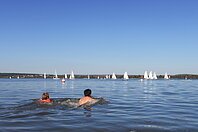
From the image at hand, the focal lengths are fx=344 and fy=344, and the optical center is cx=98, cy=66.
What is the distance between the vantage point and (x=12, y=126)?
624 inches

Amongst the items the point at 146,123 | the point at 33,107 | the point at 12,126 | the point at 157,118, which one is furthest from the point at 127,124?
the point at 33,107

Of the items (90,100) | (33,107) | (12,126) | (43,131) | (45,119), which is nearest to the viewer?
(43,131)

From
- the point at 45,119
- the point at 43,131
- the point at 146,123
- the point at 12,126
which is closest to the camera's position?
the point at 43,131

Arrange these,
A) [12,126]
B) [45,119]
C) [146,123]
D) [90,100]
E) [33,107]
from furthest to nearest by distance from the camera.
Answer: [90,100] → [33,107] → [45,119] → [146,123] → [12,126]

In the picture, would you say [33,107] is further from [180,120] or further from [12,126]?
[180,120]

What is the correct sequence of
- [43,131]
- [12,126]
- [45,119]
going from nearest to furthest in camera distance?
[43,131] < [12,126] < [45,119]

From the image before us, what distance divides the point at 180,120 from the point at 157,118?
1.33 m

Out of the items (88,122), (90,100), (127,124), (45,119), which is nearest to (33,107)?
(90,100)

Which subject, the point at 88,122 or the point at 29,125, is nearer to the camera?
the point at 29,125

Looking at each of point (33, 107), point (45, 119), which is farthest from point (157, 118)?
point (33, 107)

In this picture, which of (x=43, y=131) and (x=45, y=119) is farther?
(x=45, y=119)

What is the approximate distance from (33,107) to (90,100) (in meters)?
4.62

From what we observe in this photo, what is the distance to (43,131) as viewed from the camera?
48.0 feet

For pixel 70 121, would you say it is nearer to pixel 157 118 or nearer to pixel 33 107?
pixel 157 118
